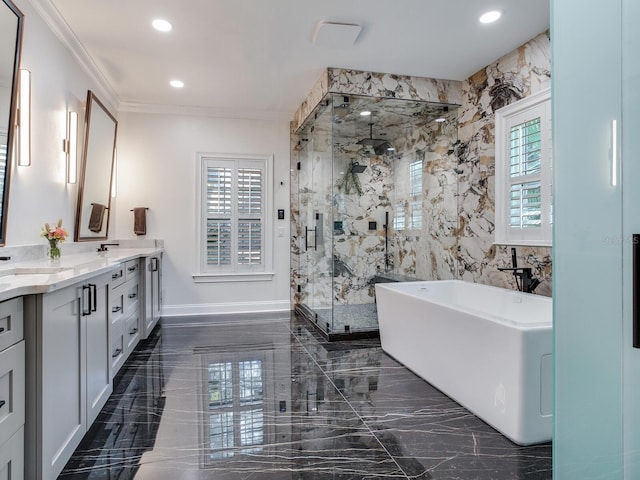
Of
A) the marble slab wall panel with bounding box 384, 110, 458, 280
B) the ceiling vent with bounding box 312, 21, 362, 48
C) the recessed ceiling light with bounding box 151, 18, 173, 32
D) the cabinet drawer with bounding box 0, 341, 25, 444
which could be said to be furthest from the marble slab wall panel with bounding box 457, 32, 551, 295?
the cabinet drawer with bounding box 0, 341, 25, 444

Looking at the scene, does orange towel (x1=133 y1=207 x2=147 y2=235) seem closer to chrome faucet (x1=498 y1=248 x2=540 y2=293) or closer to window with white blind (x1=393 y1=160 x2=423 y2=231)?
window with white blind (x1=393 y1=160 x2=423 y2=231)

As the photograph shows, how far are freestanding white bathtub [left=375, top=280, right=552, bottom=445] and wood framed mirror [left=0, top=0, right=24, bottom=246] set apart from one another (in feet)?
9.19

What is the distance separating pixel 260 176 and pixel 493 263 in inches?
127

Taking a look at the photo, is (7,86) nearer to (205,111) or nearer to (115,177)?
(115,177)

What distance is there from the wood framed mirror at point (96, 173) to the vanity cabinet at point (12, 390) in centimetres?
250

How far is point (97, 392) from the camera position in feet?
7.23

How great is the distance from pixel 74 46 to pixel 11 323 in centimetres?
301

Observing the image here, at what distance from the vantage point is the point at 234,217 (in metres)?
5.26

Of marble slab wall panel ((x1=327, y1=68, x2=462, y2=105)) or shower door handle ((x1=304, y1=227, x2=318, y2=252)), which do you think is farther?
shower door handle ((x1=304, y1=227, x2=318, y2=252))

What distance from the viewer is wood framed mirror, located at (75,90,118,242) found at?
3646mm

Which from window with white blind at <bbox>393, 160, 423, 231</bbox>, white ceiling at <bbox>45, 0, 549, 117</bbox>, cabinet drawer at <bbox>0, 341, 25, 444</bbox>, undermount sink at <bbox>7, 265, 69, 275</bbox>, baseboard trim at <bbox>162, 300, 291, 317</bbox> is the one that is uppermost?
white ceiling at <bbox>45, 0, 549, 117</bbox>

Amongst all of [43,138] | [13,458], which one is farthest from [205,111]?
[13,458]

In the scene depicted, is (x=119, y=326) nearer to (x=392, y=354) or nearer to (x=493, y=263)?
(x=392, y=354)

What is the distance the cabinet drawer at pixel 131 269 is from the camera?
123 inches
